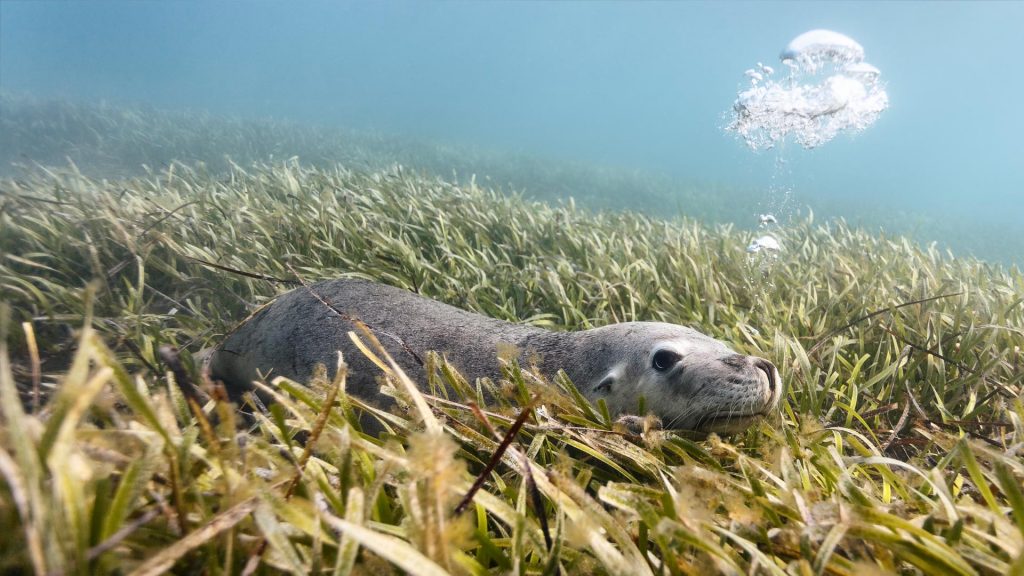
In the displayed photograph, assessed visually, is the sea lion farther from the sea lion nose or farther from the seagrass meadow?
the seagrass meadow

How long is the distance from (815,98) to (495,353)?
1583 cm

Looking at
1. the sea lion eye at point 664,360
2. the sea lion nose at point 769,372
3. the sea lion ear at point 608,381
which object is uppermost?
the sea lion nose at point 769,372

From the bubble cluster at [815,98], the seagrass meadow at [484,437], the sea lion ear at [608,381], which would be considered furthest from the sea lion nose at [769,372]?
the bubble cluster at [815,98]

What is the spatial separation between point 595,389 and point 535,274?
6.50 feet

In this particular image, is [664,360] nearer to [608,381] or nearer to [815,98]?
[608,381]

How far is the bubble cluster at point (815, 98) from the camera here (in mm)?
12688

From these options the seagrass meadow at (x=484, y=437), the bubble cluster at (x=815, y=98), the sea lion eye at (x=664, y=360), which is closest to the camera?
the seagrass meadow at (x=484, y=437)

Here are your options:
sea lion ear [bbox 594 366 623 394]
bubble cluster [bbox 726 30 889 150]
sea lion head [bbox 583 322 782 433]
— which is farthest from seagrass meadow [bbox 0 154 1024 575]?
bubble cluster [bbox 726 30 889 150]

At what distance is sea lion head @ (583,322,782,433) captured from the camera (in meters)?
1.79

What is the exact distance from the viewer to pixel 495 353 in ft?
7.75

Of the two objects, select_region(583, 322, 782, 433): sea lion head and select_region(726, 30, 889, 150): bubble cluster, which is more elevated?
select_region(726, 30, 889, 150): bubble cluster

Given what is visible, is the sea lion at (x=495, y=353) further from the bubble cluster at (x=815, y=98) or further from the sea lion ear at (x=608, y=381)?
the bubble cluster at (x=815, y=98)

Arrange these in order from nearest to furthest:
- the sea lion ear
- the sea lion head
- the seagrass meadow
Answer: the seagrass meadow, the sea lion head, the sea lion ear

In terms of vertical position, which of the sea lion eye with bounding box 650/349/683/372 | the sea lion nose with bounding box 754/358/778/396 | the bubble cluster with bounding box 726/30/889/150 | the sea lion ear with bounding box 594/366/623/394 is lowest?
the sea lion ear with bounding box 594/366/623/394
